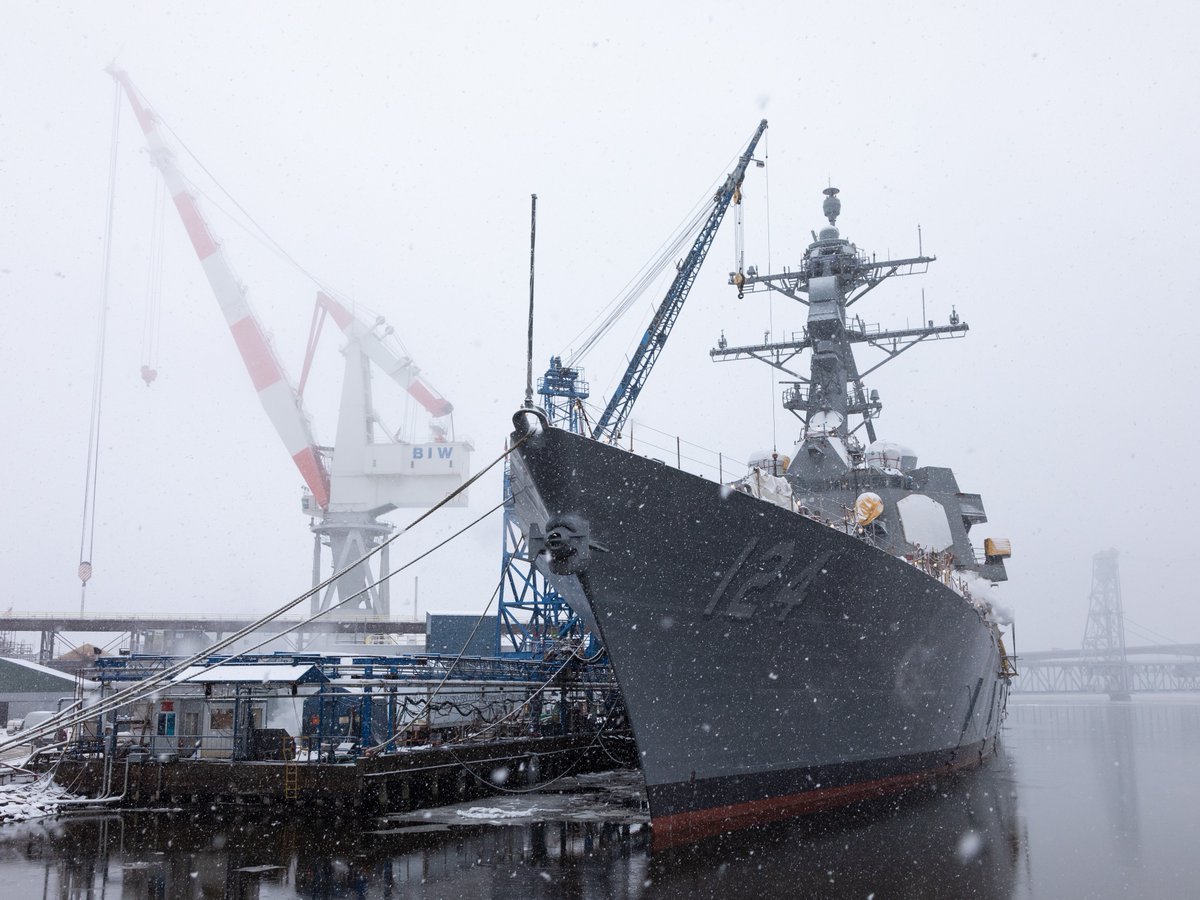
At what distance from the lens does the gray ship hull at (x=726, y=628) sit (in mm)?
10172

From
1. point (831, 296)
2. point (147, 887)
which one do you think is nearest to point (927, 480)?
point (831, 296)

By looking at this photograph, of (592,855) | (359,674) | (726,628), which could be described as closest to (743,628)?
(726,628)

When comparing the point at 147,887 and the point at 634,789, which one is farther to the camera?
the point at 634,789

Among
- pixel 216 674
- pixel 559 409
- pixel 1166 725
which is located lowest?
pixel 1166 725

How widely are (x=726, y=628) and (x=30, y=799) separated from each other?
420 inches

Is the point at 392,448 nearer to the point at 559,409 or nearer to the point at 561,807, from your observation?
the point at 559,409

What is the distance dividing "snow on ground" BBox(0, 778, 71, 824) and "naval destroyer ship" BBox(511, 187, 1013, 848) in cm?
785

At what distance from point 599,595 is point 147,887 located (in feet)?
16.8

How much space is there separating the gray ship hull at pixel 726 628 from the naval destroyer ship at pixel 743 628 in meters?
0.02

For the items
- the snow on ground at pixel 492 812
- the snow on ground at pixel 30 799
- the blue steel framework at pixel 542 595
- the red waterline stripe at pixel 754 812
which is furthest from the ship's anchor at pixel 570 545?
the blue steel framework at pixel 542 595

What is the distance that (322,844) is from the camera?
1084cm

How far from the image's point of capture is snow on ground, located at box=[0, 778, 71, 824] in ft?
42.0

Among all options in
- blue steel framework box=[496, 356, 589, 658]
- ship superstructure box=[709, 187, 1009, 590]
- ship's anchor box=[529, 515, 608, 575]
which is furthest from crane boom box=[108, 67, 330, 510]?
ship's anchor box=[529, 515, 608, 575]

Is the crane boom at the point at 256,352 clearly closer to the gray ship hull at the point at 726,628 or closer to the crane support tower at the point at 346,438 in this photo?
the crane support tower at the point at 346,438
